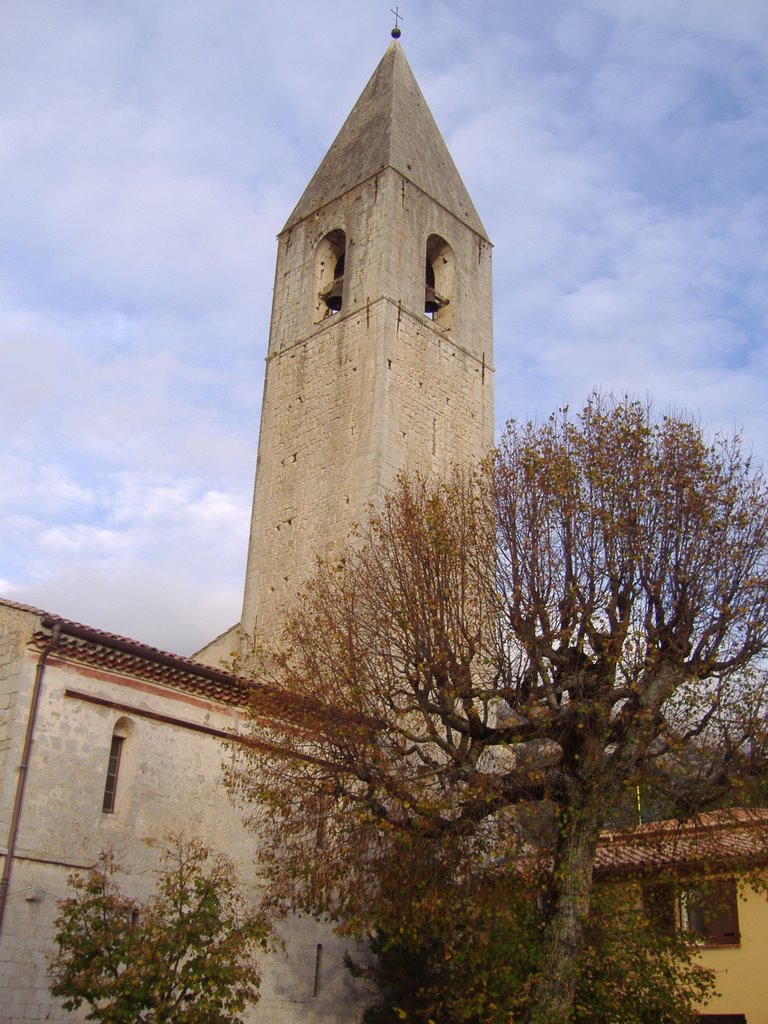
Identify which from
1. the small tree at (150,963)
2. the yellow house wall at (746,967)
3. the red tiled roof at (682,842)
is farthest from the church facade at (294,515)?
the yellow house wall at (746,967)

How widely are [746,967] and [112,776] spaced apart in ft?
36.4

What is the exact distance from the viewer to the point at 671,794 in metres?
13.0

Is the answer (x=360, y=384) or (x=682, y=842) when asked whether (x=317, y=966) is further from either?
(x=360, y=384)

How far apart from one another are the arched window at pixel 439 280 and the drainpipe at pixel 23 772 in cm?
1491

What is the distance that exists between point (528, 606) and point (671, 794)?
3.01 meters

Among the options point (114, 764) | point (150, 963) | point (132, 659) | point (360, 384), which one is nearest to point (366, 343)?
point (360, 384)

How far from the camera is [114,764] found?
1655 cm

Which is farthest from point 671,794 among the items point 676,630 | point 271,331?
point 271,331

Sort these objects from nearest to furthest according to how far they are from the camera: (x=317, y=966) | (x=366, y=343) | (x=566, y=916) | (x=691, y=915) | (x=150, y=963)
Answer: (x=150, y=963), (x=566, y=916), (x=317, y=966), (x=691, y=915), (x=366, y=343)

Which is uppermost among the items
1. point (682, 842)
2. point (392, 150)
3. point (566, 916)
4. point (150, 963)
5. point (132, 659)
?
point (392, 150)

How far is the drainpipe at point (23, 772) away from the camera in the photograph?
1418 centimetres

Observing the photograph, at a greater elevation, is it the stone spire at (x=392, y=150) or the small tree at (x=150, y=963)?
the stone spire at (x=392, y=150)

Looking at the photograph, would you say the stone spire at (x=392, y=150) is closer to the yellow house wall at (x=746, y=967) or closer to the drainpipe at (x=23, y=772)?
the drainpipe at (x=23, y=772)

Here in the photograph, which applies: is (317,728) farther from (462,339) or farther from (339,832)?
(462,339)
